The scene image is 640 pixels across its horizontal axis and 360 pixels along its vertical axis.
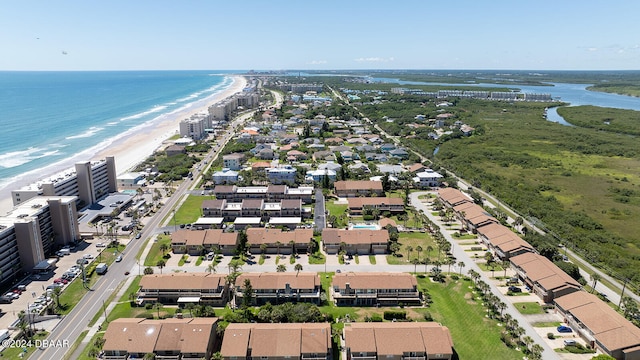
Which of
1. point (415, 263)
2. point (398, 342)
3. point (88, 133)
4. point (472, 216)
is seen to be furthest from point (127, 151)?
point (398, 342)

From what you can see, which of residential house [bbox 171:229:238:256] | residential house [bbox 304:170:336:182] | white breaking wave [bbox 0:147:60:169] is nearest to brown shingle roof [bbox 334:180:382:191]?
residential house [bbox 304:170:336:182]

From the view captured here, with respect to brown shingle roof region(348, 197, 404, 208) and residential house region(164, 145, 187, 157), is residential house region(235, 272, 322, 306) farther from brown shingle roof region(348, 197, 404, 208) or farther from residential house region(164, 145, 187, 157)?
residential house region(164, 145, 187, 157)

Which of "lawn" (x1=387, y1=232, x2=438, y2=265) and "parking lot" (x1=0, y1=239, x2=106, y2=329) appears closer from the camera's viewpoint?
"parking lot" (x1=0, y1=239, x2=106, y2=329)

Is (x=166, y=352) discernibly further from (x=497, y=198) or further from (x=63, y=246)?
(x=497, y=198)

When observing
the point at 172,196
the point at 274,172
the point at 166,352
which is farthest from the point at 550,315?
the point at 172,196

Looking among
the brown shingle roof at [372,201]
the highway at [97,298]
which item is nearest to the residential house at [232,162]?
the highway at [97,298]

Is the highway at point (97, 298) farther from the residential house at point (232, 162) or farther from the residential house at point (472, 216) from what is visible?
the residential house at point (472, 216)

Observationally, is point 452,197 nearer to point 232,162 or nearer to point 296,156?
point 296,156
